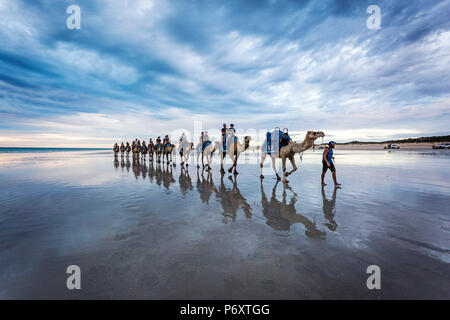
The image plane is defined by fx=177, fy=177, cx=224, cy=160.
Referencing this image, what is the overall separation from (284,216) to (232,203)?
1.93 metres

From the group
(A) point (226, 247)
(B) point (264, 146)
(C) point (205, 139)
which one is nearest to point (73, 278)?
(A) point (226, 247)

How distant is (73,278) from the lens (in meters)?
2.67

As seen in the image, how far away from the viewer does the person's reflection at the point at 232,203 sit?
5250 millimetres

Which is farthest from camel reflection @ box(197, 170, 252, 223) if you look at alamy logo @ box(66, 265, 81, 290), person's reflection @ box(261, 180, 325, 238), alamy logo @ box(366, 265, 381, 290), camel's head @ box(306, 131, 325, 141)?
camel's head @ box(306, 131, 325, 141)

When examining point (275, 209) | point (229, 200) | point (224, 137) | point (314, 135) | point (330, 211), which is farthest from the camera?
point (224, 137)

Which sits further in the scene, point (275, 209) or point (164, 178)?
point (164, 178)

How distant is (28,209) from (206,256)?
6.38m

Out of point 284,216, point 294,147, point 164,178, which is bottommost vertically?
point 284,216

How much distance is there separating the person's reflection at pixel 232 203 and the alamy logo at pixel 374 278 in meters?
2.75

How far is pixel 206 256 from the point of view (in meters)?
3.15

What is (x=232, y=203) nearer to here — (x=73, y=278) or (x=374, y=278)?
(x=374, y=278)

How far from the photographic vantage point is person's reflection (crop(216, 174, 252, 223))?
17.2 feet

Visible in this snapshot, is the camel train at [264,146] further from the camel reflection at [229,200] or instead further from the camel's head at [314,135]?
the camel reflection at [229,200]

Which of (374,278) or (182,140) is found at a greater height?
(182,140)
